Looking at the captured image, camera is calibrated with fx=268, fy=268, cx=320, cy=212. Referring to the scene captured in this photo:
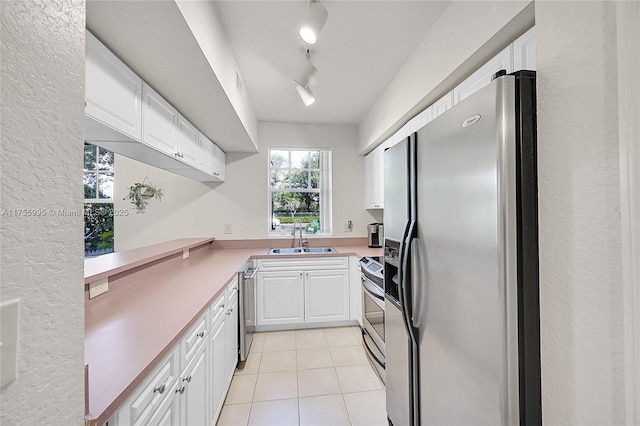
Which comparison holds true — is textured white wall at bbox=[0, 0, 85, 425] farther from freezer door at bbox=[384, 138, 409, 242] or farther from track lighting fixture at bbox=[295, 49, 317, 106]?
track lighting fixture at bbox=[295, 49, 317, 106]

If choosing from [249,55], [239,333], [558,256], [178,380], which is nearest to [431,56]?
[249,55]

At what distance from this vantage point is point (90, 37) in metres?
1.10

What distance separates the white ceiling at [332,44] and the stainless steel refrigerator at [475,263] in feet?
3.09

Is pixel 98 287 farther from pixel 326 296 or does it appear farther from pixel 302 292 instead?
pixel 326 296

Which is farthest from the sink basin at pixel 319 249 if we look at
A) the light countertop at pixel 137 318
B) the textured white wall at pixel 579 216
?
the textured white wall at pixel 579 216

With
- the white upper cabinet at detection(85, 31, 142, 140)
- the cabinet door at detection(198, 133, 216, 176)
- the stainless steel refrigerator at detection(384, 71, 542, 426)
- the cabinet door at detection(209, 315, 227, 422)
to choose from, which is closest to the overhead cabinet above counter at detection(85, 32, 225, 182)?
the white upper cabinet at detection(85, 31, 142, 140)

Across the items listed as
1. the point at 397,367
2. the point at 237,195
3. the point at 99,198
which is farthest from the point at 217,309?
the point at 99,198

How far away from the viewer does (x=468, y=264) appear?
2.94 feet

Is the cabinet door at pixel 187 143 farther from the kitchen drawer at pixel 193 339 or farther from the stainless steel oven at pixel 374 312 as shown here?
the stainless steel oven at pixel 374 312

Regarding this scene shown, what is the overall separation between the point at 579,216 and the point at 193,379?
154 centimetres

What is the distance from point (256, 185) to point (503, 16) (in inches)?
113

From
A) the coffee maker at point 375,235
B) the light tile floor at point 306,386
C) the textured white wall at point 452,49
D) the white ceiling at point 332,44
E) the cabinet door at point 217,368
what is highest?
the white ceiling at point 332,44

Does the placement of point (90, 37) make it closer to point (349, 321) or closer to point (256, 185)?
point (256, 185)

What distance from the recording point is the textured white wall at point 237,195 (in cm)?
325
